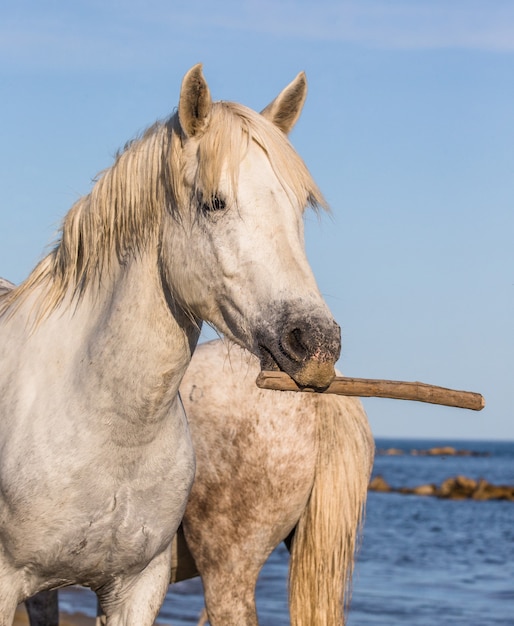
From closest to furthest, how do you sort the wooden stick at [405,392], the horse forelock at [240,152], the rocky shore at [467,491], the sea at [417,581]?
the horse forelock at [240,152] → the wooden stick at [405,392] → the sea at [417,581] → the rocky shore at [467,491]

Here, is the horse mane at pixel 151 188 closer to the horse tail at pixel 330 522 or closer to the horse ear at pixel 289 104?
the horse ear at pixel 289 104

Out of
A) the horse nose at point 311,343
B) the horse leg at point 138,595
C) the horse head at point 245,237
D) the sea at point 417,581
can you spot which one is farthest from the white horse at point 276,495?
the horse nose at point 311,343

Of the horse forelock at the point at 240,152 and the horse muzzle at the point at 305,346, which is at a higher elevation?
the horse forelock at the point at 240,152

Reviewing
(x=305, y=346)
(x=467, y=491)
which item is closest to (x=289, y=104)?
(x=305, y=346)

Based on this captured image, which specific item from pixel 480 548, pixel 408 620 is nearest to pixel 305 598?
pixel 408 620

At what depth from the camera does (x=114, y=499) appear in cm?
347

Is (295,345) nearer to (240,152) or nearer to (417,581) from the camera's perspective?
(240,152)

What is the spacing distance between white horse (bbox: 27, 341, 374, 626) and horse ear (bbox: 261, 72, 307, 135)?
1.37m

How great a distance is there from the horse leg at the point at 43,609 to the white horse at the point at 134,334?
197cm

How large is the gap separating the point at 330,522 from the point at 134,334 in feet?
5.85

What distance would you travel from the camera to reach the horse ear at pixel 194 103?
3.25 m

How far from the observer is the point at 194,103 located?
10.8 feet

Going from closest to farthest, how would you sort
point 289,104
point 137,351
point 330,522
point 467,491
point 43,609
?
point 137,351
point 289,104
point 330,522
point 43,609
point 467,491

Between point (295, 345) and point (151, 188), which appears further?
point (151, 188)
